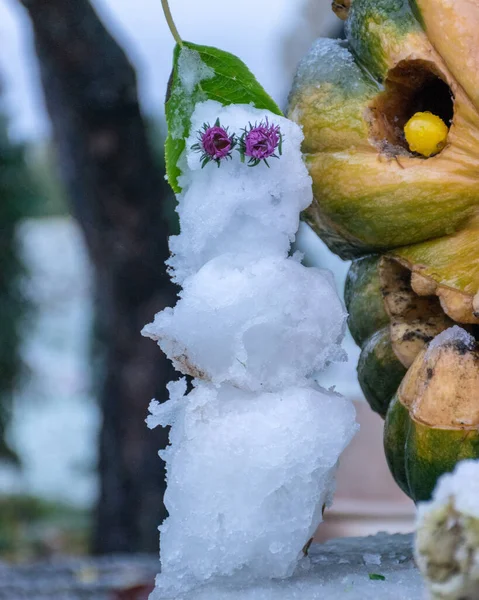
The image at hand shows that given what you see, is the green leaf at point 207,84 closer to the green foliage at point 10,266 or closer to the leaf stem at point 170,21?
the leaf stem at point 170,21

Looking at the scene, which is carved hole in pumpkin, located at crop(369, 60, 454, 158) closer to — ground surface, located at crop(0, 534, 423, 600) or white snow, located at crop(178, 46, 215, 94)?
white snow, located at crop(178, 46, 215, 94)

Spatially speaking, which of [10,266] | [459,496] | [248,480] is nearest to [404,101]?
[248,480]

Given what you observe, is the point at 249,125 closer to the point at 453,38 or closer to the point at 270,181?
the point at 270,181

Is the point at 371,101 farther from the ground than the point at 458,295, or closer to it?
farther from the ground

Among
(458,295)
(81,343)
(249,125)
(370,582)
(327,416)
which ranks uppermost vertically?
(249,125)

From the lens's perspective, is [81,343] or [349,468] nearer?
[349,468]

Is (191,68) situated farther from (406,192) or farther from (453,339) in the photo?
(453,339)

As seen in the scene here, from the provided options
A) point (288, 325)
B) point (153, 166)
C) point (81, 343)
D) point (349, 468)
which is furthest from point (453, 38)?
point (81, 343)

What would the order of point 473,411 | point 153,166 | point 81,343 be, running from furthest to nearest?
point 81,343 → point 153,166 → point 473,411
